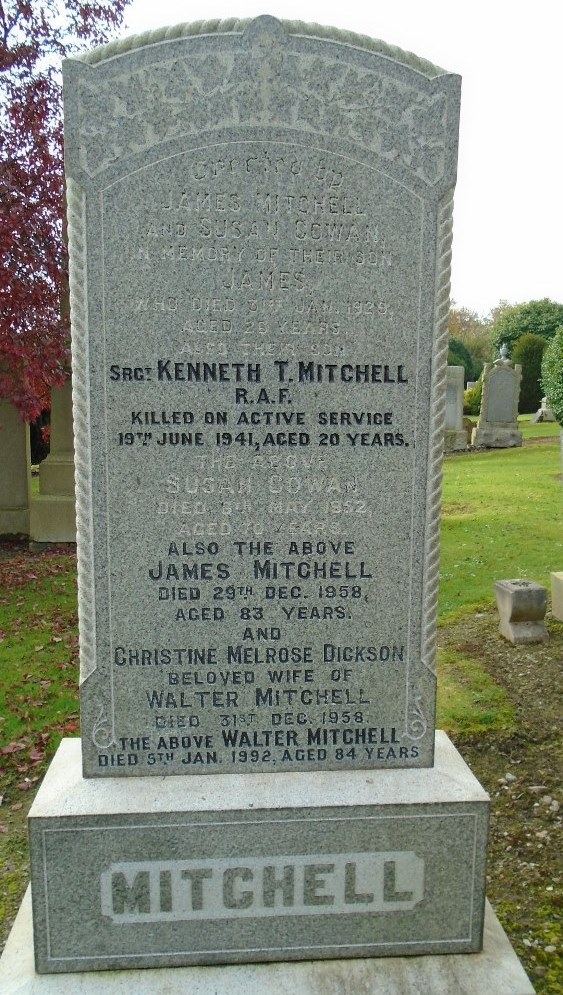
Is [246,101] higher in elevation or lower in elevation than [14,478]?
higher

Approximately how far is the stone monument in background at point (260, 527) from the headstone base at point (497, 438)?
2053cm

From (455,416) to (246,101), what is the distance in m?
21.2

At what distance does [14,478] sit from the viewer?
36.3ft

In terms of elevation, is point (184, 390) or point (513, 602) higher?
point (184, 390)

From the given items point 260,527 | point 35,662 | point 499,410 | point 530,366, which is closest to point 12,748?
point 35,662

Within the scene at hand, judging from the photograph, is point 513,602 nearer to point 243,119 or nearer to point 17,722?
point 17,722

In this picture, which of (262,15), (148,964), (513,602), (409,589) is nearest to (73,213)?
(262,15)

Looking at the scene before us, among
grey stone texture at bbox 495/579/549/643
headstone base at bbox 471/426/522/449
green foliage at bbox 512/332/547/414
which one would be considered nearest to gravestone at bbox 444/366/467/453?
headstone base at bbox 471/426/522/449

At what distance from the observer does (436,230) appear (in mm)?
2799

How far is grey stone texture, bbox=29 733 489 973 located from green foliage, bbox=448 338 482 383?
40.5m

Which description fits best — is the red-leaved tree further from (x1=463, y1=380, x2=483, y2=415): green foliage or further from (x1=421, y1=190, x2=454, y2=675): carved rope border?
(x1=463, y1=380, x2=483, y2=415): green foliage

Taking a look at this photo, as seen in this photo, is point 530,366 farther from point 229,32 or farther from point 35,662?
point 229,32

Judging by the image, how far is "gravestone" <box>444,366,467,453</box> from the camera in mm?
22553

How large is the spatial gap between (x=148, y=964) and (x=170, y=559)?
5.01ft
